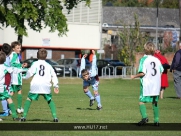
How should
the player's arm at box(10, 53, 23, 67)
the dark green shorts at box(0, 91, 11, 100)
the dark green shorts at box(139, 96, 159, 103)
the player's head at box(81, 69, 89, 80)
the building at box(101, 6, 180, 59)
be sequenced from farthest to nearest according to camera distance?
the building at box(101, 6, 180, 59) → the player's head at box(81, 69, 89, 80) → the player's arm at box(10, 53, 23, 67) → the dark green shorts at box(0, 91, 11, 100) → the dark green shorts at box(139, 96, 159, 103)

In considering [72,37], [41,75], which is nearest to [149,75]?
[41,75]

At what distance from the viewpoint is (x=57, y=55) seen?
75.4 m

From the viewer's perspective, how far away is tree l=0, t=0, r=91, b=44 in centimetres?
4672

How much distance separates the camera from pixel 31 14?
4628cm

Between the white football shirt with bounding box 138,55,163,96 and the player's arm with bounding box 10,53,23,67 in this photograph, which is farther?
the player's arm with bounding box 10,53,23,67

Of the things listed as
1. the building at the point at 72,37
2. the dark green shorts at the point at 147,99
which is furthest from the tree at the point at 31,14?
the dark green shorts at the point at 147,99

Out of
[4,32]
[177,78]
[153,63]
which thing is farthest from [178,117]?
[4,32]

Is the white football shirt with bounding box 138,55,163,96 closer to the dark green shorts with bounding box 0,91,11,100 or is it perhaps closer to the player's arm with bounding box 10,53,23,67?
the dark green shorts with bounding box 0,91,11,100

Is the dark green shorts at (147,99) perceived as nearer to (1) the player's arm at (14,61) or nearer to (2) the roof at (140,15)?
(1) the player's arm at (14,61)

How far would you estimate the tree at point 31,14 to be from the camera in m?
46.7

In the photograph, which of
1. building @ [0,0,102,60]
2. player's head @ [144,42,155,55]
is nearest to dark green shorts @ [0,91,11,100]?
player's head @ [144,42,155,55]

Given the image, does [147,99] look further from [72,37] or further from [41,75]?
[72,37]

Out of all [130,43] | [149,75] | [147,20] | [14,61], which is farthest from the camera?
[147,20]

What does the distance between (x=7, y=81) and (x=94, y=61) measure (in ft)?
18.8
